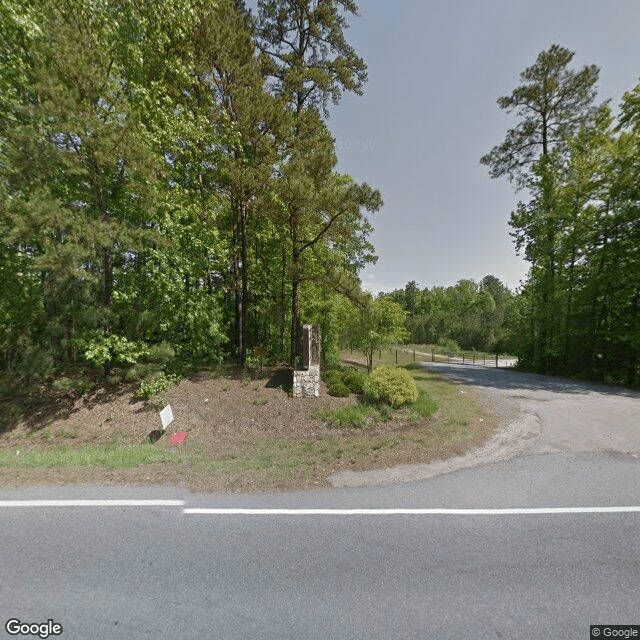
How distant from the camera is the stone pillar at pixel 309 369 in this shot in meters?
7.66

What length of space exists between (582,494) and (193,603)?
499cm

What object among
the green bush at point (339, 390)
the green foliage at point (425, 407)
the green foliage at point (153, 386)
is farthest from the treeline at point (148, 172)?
the green foliage at point (425, 407)

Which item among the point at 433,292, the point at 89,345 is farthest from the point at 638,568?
the point at 433,292

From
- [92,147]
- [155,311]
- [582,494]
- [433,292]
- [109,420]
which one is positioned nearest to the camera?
[582,494]

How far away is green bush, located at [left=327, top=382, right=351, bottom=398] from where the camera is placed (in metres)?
7.62

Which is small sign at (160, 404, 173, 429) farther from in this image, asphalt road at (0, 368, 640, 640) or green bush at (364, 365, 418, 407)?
green bush at (364, 365, 418, 407)

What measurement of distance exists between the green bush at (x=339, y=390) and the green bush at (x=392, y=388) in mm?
550

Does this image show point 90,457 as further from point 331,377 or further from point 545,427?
point 545,427

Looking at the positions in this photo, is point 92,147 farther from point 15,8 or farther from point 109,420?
point 109,420

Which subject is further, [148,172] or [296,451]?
[148,172]

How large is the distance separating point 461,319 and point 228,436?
4771 centimetres

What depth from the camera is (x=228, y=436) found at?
19.9ft

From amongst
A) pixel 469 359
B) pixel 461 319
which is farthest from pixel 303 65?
pixel 461 319

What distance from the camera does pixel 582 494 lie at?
3.83m
